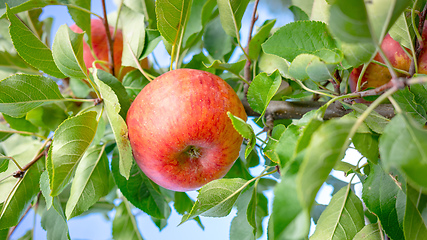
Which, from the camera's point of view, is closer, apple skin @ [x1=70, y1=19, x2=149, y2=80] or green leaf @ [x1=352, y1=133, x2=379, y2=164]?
green leaf @ [x1=352, y1=133, x2=379, y2=164]

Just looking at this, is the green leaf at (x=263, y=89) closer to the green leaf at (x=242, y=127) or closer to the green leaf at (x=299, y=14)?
the green leaf at (x=242, y=127)

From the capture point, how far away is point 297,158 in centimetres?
27

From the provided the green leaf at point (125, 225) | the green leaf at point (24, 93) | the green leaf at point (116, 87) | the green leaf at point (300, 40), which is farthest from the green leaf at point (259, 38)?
the green leaf at point (125, 225)

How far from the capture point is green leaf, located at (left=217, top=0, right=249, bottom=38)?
49 cm

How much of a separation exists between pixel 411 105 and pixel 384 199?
0.12m

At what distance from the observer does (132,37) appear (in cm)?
59

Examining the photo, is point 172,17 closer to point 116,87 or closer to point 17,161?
point 116,87

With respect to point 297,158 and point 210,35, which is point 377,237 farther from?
point 210,35

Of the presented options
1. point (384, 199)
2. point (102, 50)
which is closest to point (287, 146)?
point (384, 199)

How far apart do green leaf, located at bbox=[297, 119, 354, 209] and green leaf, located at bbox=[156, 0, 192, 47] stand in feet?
0.97

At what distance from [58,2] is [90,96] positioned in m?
0.31

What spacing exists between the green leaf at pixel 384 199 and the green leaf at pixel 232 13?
0.29m

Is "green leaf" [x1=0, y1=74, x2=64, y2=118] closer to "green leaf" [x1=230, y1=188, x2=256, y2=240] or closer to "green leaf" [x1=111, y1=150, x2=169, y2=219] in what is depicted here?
"green leaf" [x1=111, y1=150, x2=169, y2=219]

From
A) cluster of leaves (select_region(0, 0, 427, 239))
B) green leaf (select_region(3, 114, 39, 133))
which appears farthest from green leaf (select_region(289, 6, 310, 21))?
green leaf (select_region(3, 114, 39, 133))
